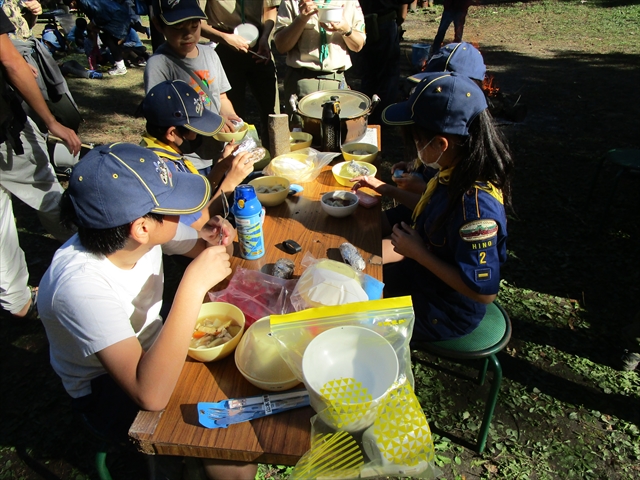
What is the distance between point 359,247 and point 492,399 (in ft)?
3.72

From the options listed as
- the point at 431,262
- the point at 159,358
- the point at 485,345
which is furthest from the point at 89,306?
the point at 485,345

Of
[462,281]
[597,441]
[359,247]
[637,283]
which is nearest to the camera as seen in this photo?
[462,281]

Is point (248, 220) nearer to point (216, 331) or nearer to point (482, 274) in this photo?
point (216, 331)

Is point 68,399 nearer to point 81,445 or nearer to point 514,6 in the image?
point 81,445

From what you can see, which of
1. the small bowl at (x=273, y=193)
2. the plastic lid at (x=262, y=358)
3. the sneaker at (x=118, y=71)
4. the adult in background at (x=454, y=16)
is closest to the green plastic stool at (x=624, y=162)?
the small bowl at (x=273, y=193)

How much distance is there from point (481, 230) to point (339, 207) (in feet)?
2.76

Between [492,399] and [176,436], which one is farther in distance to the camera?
[492,399]

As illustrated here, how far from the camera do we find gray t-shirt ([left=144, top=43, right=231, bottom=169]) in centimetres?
310

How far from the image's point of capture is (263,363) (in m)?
1.45

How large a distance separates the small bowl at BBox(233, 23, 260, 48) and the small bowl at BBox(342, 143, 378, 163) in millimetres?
2079

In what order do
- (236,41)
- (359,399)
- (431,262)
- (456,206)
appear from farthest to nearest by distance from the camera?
1. (236,41)
2. (431,262)
3. (456,206)
4. (359,399)

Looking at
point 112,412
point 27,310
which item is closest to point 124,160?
point 112,412

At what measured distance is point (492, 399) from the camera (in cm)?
229

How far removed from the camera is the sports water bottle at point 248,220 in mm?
1876
